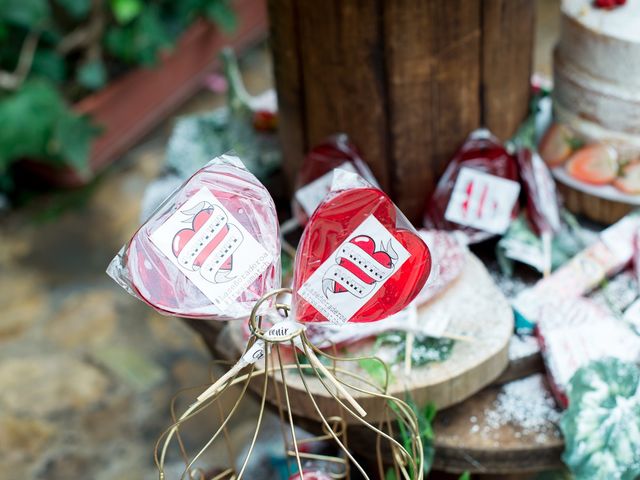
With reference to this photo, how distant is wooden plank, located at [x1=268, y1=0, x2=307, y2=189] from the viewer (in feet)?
5.49

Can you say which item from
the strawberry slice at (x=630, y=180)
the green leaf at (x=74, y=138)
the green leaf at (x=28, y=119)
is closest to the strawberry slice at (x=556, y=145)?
the strawberry slice at (x=630, y=180)

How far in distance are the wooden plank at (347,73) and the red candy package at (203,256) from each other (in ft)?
2.22

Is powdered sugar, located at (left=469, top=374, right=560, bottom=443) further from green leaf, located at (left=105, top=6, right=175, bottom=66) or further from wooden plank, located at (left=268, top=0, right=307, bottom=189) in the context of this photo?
green leaf, located at (left=105, top=6, right=175, bottom=66)

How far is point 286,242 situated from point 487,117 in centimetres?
48

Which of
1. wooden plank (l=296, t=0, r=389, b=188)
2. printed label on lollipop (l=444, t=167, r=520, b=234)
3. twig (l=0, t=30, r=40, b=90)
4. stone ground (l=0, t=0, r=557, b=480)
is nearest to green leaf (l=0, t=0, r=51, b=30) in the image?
twig (l=0, t=30, r=40, b=90)

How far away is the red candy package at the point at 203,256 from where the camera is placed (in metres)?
0.95

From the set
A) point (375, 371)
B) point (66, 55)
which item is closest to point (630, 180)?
point (375, 371)

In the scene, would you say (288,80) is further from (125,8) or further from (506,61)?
(125,8)

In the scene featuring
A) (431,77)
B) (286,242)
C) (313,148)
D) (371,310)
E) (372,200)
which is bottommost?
(286,242)

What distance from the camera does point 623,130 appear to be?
1.69 meters

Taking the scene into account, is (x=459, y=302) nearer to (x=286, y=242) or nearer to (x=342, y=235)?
(x=286, y=242)

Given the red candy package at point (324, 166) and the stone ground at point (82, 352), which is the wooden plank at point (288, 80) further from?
the stone ground at point (82, 352)

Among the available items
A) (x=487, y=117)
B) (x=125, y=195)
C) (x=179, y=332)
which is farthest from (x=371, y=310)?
(x=125, y=195)

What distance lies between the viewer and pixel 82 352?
2654mm
